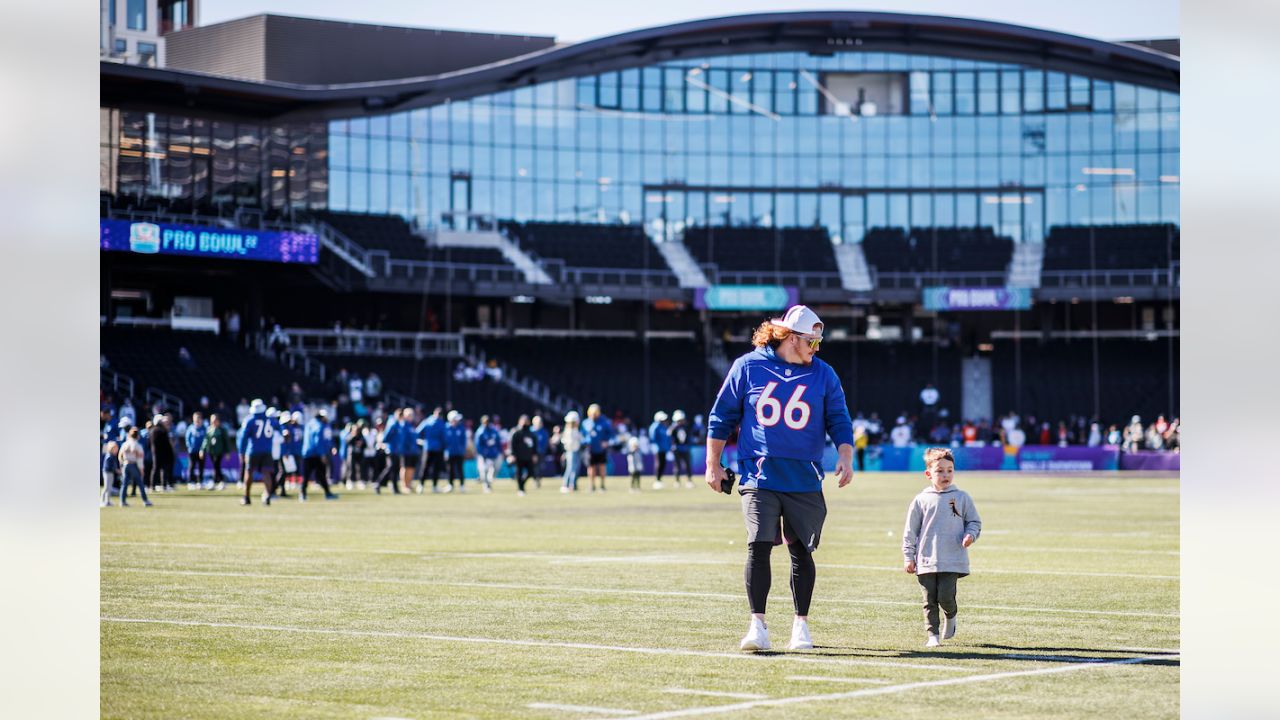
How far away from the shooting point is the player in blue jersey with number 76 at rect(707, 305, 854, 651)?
10156 mm

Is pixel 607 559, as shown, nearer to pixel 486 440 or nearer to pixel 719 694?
pixel 719 694

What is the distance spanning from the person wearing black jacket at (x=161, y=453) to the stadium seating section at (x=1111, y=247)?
49.3m

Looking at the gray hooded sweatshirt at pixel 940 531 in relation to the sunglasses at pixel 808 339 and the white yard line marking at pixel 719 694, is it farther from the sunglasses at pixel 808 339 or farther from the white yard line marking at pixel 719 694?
the white yard line marking at pixel 719 694

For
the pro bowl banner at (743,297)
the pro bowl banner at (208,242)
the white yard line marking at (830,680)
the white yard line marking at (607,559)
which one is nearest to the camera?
the white yard line marking at (830,680)

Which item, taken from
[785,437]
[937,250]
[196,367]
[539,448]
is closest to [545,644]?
[785,437]

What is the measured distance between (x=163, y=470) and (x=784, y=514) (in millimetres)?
30930

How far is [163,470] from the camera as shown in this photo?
3859 cm

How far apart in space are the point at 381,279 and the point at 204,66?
1983 centimetres

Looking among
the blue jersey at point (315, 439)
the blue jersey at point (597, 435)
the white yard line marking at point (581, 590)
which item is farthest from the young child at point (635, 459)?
the white yard line marking at point (581, 590)

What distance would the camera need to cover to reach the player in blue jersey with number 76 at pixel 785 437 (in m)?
10.2

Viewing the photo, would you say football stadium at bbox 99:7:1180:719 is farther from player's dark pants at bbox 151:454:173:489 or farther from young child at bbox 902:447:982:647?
young child at bbox 902:447:982:647

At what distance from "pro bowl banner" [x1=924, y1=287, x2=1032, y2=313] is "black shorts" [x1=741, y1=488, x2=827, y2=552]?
64976 millimetres

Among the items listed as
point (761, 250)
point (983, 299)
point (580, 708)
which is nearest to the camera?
point (580, 708)
